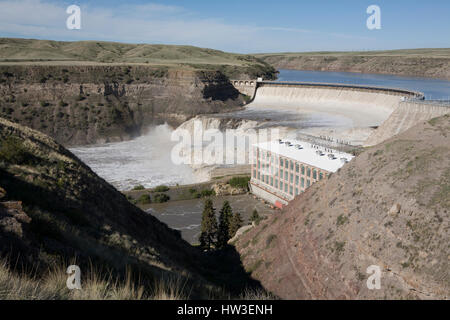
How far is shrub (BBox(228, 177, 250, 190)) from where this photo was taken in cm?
4656

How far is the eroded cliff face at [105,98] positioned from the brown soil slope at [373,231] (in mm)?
63545

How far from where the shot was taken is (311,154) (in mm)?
37531

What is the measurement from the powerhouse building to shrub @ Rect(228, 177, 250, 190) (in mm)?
987

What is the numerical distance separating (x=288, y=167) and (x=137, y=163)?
29158 millimetres

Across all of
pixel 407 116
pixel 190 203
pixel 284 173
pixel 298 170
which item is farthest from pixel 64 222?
pixel 407 116

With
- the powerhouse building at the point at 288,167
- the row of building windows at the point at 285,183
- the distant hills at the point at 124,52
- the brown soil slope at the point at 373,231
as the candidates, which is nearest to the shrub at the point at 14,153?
the brown soil slope at the point at 373,231

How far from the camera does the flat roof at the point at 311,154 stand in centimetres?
3438

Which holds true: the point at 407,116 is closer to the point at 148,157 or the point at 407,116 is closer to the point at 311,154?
the point at 311,154

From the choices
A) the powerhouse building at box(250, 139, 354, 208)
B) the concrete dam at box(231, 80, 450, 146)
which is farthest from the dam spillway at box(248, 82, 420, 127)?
the powerhouse building at box(250, 139, 354, 208)

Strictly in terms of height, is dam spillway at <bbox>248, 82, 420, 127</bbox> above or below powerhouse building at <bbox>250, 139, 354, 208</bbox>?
above

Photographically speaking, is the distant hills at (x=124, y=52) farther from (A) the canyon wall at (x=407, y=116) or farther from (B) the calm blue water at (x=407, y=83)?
(A) the canyon wall at (x=407, y=116)

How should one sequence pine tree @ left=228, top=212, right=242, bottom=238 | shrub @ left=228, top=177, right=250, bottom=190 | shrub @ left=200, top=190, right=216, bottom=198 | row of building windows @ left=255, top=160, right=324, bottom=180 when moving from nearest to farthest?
pine tree @ left=228, top=212, right=242, bottom=238
row of building windows @ left=255, top=160, right=324, bottom=180
shrub @ left=200, top=190, right=216, bottom=198
shrub @ left=228, top=177, right=250, bottom=190

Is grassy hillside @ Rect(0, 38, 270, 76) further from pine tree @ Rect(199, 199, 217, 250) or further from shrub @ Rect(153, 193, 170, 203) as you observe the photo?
pine tree @ Rect(199, 199, 217, 250)
